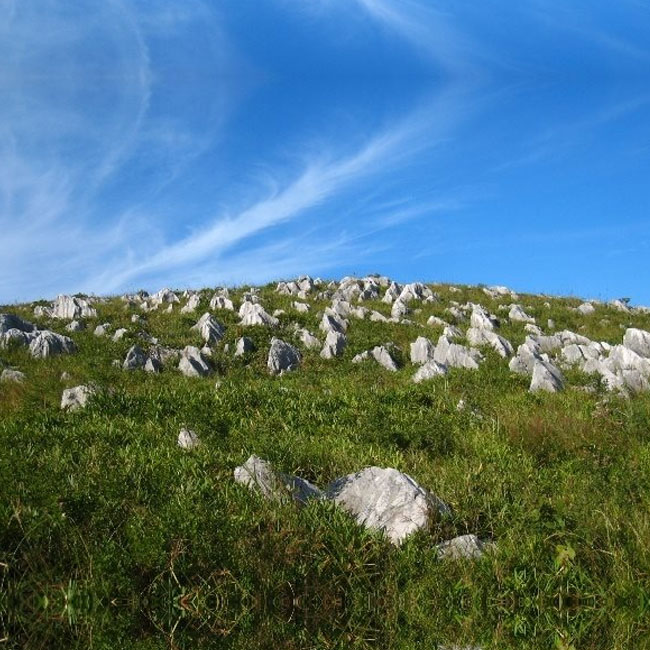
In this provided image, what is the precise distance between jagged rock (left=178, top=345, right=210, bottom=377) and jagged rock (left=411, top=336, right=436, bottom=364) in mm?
5635

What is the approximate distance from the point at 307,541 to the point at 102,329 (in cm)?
1461

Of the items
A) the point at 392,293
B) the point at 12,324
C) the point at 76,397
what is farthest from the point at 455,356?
the point at 12,324

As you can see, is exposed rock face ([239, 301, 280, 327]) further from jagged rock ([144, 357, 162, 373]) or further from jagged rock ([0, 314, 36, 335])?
jagged rock ([0, 314, 36, 335])

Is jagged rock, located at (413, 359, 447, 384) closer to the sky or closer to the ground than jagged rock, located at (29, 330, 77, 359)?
closer to the ground

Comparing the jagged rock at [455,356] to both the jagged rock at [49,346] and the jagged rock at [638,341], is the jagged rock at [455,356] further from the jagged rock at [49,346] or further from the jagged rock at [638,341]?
the jagged rock at [49,346]

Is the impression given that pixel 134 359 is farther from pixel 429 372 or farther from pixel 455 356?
pixel 455 356

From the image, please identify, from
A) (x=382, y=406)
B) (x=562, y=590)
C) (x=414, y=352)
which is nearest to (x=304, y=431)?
(x=382, y=406)

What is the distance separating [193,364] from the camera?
A: 14.7 meters

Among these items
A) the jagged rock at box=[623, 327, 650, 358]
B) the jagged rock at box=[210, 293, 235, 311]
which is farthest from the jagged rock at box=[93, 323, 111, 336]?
the jagged rock at box=[623, 327, 650, 358]

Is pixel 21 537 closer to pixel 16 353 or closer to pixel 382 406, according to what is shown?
pixel 382 406

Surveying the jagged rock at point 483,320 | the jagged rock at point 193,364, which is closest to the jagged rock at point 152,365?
the jagged rock at point 193,364

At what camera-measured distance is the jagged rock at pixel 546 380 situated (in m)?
12.8

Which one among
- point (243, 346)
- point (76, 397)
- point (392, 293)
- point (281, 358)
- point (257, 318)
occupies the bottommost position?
point (76, 397)

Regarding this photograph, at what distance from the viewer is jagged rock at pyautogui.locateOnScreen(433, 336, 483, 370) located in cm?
1521
